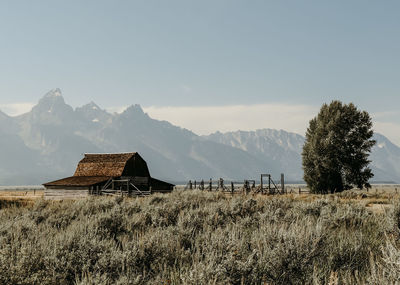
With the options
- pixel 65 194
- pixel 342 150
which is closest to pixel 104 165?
pixel 65 194

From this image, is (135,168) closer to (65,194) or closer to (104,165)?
(104,165)

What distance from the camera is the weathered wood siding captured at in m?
39.4

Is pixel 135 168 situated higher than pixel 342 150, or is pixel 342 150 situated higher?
pixel 342 150

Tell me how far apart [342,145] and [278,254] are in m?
36.8

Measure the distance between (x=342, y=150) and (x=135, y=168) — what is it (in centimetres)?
2765

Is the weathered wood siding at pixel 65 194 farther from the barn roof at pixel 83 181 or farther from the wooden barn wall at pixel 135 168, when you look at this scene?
the wooden barn wall at pixel 135 168

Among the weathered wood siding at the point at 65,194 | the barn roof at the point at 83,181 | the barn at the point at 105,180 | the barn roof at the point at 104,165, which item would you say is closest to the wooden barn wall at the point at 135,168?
the barn at the point at 105,180

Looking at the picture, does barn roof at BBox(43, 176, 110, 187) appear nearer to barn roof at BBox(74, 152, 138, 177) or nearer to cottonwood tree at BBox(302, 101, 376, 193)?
barn roof at BBox(74, 152, 138, 177)

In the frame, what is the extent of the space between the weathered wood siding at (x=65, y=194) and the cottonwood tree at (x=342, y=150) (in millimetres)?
28314

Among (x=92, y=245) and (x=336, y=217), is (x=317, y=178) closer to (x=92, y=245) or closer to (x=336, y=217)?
(x=336, y=217)

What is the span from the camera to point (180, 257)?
6.19 metres

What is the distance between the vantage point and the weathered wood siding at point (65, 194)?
39406 mm

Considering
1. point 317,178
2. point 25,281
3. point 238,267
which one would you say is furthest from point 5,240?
point 317,178

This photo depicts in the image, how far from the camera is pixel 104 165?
→ 151 feet
